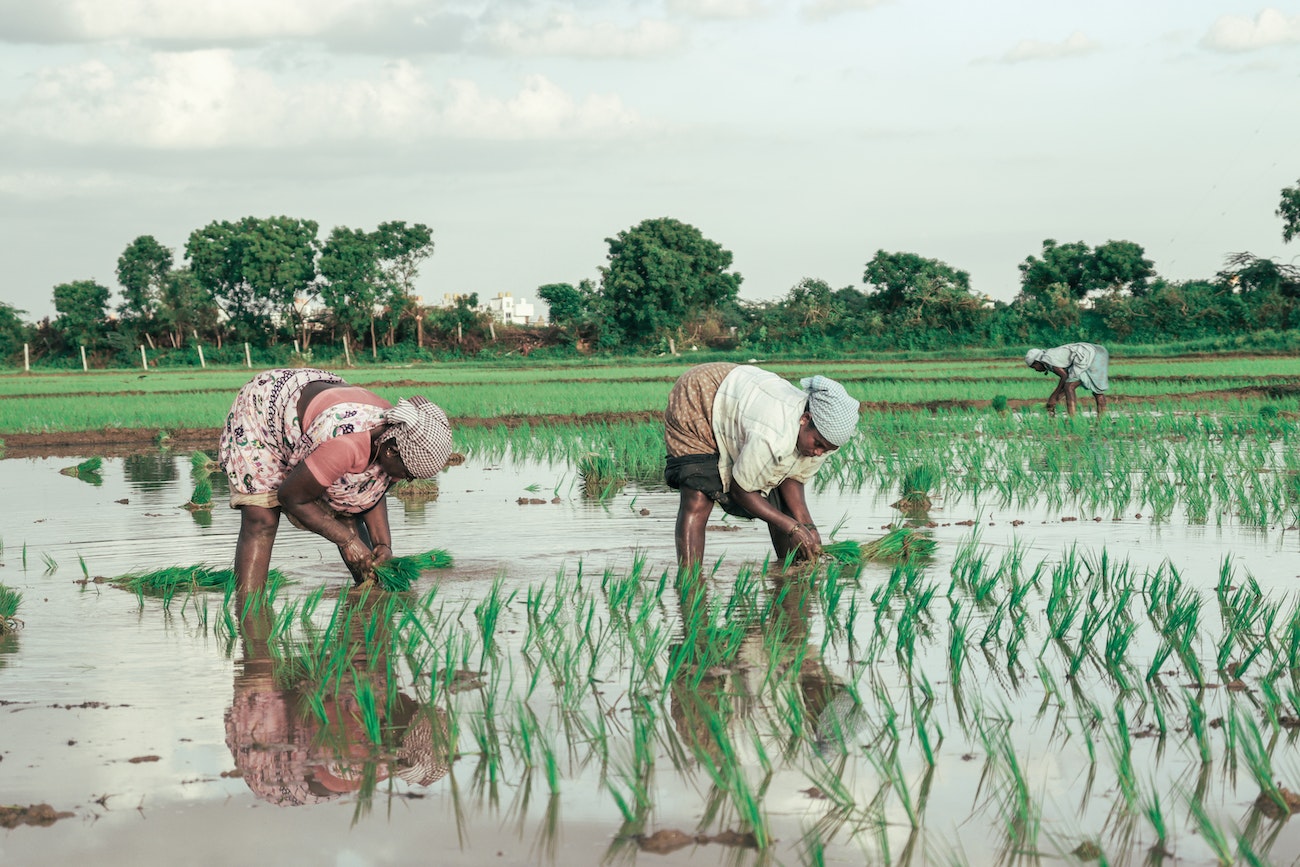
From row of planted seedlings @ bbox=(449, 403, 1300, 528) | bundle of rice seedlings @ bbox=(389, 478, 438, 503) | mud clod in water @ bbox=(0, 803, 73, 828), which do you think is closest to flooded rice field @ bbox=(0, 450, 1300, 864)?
mud clod in water @ bbox=(0, 803, 73, 828)

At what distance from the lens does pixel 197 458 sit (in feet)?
34.3

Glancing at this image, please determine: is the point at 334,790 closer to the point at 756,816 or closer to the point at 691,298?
the point at 756,816

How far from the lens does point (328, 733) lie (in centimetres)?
293

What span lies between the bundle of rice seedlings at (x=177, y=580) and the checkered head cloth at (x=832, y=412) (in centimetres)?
202

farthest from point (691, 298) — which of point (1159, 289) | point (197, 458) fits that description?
point (197, 458)

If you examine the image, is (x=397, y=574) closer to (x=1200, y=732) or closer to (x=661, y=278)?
(x=1200, y=732)

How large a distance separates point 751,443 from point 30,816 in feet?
8.45

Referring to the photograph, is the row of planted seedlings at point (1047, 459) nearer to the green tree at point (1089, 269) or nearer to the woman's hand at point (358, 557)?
the woman's hand at point (358, 557)

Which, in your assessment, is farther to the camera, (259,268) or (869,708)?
(259,268)

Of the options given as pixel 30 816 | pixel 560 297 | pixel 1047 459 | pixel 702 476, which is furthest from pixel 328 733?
pixel 560 297

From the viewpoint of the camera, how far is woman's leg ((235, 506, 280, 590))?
4.36 meters

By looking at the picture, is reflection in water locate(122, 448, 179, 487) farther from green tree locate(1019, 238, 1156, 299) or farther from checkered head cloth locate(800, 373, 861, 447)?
green tree locate(1019, 238, 1156, 299)

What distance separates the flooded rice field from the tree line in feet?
99.9

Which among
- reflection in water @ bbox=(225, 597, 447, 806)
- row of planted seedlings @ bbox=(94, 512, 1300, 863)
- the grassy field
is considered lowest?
the grassy field
